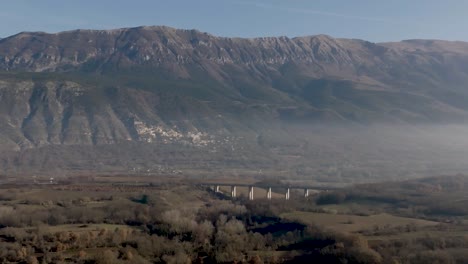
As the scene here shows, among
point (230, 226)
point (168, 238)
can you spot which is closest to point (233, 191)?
point (230, 226)

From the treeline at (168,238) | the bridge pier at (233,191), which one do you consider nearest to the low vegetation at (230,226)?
the treeline at (168,238)

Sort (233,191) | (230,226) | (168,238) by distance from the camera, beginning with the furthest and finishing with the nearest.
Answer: (233,191), (230,226), (168,238)

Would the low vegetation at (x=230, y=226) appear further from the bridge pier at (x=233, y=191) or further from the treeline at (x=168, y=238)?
the bridge pier at (x=233, y=191)

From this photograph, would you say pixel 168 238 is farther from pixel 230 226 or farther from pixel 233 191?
pixel 233 191

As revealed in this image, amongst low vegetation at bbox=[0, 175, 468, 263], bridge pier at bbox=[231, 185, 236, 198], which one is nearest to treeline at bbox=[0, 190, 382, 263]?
low vegetation at bbox=[0, 175, 468, 263]

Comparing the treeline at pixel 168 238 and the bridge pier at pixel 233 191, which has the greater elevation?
the bridge pier at pixel 233 191

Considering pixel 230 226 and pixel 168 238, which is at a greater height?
pixel 230 226

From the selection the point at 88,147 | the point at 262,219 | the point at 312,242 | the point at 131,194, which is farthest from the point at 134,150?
the point at 312,242

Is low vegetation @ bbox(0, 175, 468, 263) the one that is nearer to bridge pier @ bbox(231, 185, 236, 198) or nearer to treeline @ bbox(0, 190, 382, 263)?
treeline @ bbox(0, 190, 382, 263)

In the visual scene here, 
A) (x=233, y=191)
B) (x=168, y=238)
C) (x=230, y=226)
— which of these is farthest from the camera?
(x=233, y=191)

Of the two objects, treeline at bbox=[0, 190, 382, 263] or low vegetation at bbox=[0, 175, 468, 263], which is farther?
low vegetation at bbox=[0, 175, 468, 263]

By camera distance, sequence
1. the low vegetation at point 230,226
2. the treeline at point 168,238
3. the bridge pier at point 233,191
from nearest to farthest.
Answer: the treeline at point 168,238
the low vegetation at point 230,226
the bridge pier at point 233,191
